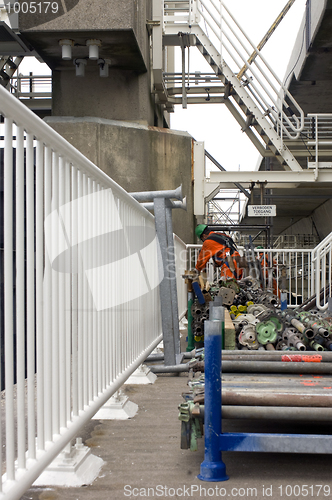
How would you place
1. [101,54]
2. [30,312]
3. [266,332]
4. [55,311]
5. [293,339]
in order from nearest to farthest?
[30,312] → [55,311] → [293,339] → [266,332] → [101,54]

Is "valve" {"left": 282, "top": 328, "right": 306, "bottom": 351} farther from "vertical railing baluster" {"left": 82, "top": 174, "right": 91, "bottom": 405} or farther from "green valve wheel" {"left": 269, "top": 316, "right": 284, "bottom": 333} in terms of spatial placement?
"vertical railing baluster" {"left": 82, "top": 174, "right": 91, "bottom": 405}

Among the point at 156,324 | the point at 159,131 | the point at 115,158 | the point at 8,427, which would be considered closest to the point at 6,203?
→ the point at 8,427

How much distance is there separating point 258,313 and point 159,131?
8203 millimetres

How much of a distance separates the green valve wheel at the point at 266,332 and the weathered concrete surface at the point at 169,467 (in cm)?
156

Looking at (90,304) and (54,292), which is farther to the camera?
(90,304)

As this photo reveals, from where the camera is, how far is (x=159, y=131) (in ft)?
43.9

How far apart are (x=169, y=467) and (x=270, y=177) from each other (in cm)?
1397

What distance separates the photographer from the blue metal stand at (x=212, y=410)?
2645mm

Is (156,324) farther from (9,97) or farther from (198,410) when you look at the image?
(9,97)

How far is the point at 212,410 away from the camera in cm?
270

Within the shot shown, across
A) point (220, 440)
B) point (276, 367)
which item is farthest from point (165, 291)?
point (220, 440)

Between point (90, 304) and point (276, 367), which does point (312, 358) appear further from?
point (90, 304)

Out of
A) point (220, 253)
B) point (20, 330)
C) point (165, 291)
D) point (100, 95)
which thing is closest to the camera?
point (20, 330)

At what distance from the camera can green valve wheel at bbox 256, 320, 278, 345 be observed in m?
5.21
